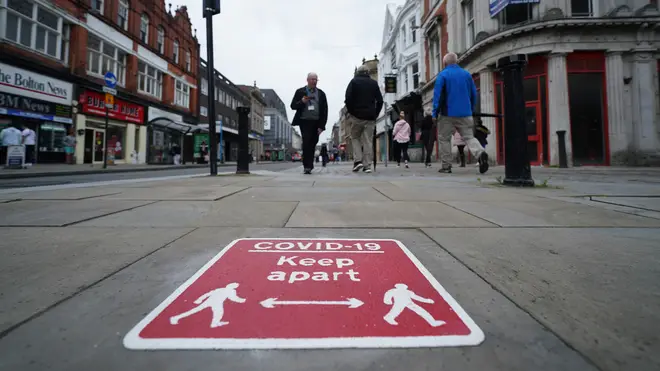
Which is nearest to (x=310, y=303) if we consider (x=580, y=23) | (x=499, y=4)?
(x=499, y=4)

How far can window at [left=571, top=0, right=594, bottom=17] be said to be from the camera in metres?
12.0

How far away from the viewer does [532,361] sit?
620 mm

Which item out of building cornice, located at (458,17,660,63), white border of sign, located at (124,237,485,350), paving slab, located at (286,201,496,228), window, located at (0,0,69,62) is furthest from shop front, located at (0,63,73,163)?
building cornice, located at (458,17,660,63)

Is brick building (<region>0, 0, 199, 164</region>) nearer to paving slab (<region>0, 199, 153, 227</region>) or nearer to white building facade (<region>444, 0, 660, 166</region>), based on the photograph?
paving slab (<region>0, 199, 153, 227</region>)

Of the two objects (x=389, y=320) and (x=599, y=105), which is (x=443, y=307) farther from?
(x=599, y=105)

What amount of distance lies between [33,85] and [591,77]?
23429 mm

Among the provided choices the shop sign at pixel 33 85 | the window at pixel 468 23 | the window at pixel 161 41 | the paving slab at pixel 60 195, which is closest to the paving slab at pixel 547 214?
the paving slab at pixel 60 195

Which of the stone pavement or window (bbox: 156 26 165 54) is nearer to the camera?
the stone pavement

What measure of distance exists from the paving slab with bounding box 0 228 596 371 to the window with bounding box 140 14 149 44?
26.8 meters

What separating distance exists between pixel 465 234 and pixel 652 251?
73 cm

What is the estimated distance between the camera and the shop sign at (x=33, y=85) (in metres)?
12.8

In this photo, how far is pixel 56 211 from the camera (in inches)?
92.0

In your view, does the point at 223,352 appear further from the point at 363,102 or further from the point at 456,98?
the point at 363,102

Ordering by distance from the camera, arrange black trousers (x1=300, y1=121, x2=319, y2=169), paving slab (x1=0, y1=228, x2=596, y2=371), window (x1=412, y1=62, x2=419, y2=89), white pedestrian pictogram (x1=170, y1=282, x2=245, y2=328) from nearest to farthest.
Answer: paving slab (x1=0, y1=228, x2=596, y2=371)
white pedestrian pictogram (x1=170, y1=282, x2=245, y2=328)
black trousers (x1=300, y1=121, x2=319, y2=169)
window (x1=412, y1=62, x2=419, y2=89)
